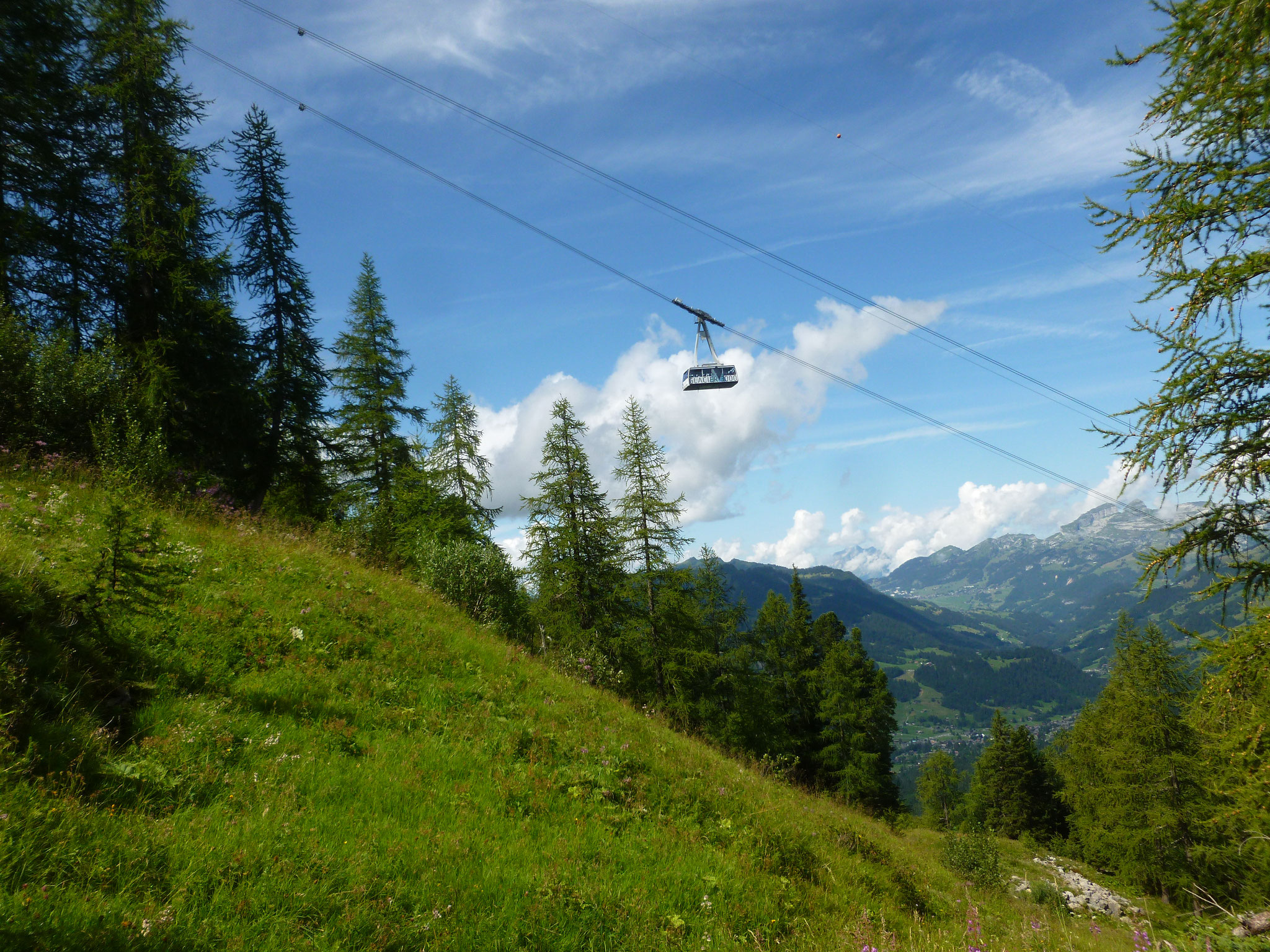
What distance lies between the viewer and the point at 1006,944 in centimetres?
615

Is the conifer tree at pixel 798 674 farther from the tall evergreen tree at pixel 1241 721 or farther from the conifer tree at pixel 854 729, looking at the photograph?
the tall evergreen tree at pixel 1241 721

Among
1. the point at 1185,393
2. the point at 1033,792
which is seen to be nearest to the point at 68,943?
the point at 1185,393

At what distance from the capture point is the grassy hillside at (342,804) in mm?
3840

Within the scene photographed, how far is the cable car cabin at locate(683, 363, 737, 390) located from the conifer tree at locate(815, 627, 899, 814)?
28.5m

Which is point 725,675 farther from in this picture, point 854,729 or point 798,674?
point 854,729

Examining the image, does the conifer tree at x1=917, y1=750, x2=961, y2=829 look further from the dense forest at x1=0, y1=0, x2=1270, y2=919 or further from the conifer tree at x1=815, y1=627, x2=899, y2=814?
the conifer tree at x1=815, y1=627, x2=899, y2=814

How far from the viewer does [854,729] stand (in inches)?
1654

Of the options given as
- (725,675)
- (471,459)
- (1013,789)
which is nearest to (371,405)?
(471,459)

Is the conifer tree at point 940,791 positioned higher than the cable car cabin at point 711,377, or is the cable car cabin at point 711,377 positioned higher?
the cable car cabin at point 711,377

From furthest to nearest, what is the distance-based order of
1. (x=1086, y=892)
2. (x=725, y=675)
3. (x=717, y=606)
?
(x=717, y=606)
(x=725, y=675)
(x=1086, y=892)

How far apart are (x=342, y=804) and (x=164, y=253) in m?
19.2

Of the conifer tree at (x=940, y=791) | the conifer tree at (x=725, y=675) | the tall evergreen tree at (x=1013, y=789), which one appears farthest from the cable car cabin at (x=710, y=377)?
the conifer tree at (x=940, y=791)

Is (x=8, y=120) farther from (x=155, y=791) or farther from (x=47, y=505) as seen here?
(x=155, y=791)

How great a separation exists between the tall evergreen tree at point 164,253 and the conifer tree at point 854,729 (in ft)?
129
